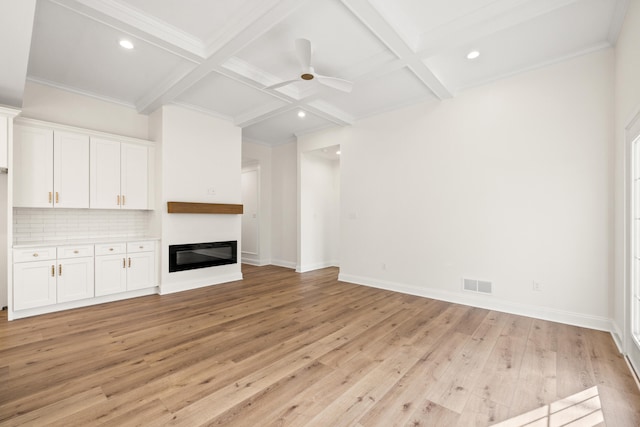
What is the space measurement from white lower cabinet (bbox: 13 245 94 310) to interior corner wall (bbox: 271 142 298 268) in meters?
3.72

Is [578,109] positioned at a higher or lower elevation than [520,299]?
higher

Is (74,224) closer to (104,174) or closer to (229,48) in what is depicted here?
(104,174)

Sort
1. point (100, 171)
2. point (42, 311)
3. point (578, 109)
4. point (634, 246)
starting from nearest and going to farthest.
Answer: point (634, 246) < point (578, 109) < point (42, 311) < point (100, 171)

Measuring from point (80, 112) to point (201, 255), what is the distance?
8.89 feet

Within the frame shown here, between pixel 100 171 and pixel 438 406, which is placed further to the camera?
pixel 100 171

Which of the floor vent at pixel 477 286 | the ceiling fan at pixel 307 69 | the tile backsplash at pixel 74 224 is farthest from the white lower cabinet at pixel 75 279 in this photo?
the floor vent at pixel 477 286

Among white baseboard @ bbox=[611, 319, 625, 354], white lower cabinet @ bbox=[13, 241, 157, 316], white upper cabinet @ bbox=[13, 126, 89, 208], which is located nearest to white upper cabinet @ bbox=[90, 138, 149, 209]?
white upper cabinet @ bbox=[13, 126, 89, 208]

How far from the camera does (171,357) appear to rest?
8.16 ft

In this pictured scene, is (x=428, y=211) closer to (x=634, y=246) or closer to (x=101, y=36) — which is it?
(x=634, y=246)

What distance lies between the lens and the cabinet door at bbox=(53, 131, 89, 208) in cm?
382

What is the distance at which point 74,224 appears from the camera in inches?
167

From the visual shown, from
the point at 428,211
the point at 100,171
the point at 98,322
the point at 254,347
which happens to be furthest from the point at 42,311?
the point at 428,211

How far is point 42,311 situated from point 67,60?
9.82 feet

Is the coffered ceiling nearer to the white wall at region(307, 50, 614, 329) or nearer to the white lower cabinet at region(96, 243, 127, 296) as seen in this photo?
the white wall at region(307, 50, 614, 329)
